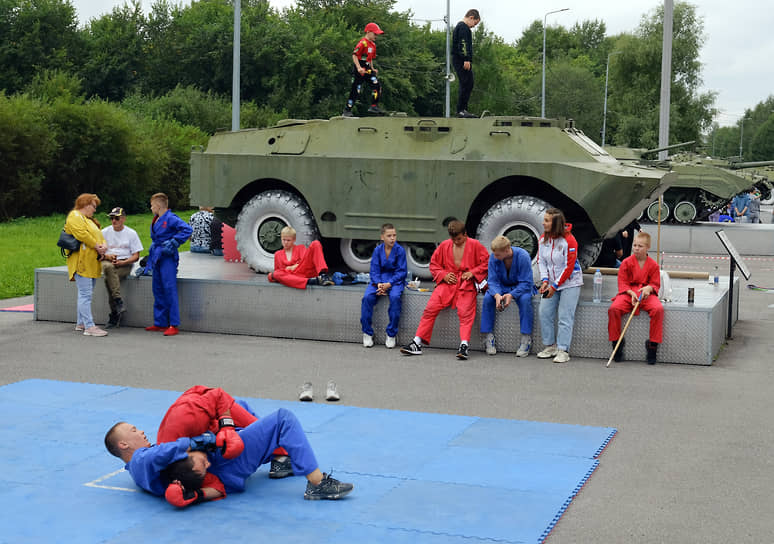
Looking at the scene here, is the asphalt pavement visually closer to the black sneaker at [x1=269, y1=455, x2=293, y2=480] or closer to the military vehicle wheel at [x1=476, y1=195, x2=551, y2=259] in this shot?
the black sneaker at [x1=269, y1=455, x2=293, y2=480]

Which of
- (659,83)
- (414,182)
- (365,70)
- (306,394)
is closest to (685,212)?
(365,70)

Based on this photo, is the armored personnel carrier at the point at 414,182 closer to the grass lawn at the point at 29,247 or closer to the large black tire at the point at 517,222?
the large black tire at the point at 517,222

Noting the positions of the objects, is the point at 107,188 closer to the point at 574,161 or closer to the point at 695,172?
the point at 695,172

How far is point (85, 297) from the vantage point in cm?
1304

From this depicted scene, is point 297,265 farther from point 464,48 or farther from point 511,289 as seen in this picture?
point 464,48

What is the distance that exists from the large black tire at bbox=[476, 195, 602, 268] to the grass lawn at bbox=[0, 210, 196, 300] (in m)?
7.28

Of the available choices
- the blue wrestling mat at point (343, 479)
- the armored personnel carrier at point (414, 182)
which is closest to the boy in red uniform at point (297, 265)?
the armored personnel carrier at point (414, 182)

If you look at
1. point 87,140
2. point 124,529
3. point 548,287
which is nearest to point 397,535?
point 124,529

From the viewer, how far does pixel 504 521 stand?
6.24 meters

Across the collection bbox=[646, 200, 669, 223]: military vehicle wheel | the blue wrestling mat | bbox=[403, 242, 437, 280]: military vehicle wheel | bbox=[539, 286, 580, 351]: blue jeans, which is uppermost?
bbox=[646, 200, 669, 223]: military vehicle wheel

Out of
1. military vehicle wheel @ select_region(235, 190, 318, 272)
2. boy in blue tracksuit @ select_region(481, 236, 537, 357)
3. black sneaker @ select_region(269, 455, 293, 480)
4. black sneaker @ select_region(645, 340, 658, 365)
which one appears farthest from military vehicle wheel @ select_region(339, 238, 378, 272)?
black sneaker @ select_region(269, 455, 293, 480)

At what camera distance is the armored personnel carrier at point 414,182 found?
555 inches

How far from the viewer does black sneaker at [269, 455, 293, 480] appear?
7.12 m

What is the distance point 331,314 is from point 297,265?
2.63ft
